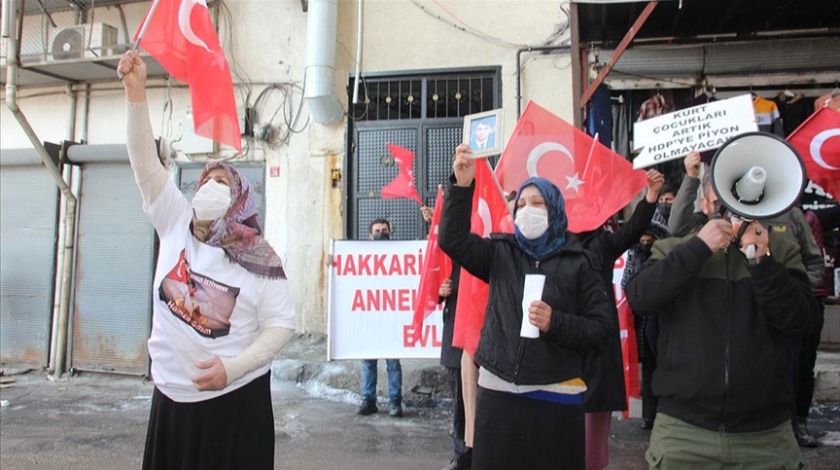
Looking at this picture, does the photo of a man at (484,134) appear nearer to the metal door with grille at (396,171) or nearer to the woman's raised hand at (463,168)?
the woman's raised hand at (463,168)

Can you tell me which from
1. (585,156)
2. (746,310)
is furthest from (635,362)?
(746,310)

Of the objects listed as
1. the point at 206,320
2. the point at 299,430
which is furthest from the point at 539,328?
the point at 299,430

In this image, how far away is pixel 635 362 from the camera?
18.1ft

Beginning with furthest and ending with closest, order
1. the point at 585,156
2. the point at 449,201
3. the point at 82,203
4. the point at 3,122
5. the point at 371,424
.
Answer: the point at 3,122, the point at 82,203, the point at 371,424, the point at 585,156, the point at 449,201

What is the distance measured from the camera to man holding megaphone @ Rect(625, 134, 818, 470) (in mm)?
2369

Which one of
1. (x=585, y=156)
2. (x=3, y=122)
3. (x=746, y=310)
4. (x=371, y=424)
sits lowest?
(x=371, y=424)

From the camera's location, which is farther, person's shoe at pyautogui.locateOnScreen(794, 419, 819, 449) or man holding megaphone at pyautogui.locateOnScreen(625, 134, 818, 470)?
person's shoe at pyautogui.locateOnScreen(794, 419, 819, 449)

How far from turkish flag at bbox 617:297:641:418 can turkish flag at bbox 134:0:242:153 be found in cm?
371

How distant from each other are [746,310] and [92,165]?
345 inches

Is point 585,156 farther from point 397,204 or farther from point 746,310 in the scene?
point 397,204

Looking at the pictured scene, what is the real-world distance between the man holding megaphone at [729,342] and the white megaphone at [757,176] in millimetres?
46

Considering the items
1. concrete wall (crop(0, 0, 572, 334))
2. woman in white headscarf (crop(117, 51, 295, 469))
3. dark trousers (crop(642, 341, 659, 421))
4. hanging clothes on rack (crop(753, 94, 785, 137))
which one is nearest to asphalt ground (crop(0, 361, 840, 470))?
dark trousers (crop(642, 341, 659, 421))

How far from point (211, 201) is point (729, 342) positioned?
220 centimetres

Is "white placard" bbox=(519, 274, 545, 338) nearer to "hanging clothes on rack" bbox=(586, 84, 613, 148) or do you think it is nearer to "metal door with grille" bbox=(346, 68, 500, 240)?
"hanging clothes on rack" bbox=(586, 84, 613, 148)
